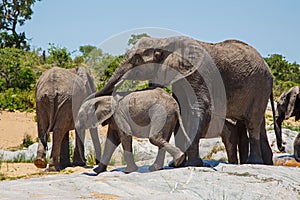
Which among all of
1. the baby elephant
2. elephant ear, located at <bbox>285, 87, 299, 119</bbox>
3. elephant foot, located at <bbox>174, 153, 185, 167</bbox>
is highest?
elephant ear, located at <bbox>285, 87, 299, 119</bbox>

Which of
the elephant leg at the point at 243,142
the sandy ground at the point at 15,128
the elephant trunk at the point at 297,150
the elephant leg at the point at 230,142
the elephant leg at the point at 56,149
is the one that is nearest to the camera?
the elephant leg at the point at 230,142

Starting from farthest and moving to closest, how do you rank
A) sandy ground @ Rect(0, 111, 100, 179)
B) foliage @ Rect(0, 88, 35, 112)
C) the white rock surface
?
foliage @ Rect(0, 88, 35, 112), sandy ground @ Rect(0, 111, 100, 179), the white rock surface

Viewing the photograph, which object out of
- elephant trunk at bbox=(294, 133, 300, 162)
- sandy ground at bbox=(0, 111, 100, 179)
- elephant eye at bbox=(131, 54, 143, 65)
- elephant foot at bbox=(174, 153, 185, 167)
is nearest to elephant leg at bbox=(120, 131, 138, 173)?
elephant foot at bbox=(174, 153, 185, 167)

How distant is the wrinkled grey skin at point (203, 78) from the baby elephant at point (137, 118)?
10.4 inches

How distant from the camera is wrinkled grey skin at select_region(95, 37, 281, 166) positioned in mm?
7430

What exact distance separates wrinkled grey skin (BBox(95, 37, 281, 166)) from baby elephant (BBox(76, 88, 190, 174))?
26cm

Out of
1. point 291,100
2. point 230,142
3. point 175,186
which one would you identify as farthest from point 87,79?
point 291,100

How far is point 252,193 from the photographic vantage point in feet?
19.8

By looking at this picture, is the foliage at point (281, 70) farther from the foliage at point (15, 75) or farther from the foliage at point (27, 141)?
the foliage at point (27, 141)

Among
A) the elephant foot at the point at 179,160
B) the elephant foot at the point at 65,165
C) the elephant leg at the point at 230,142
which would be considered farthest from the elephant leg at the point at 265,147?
the elephant foot at the point at 65,165

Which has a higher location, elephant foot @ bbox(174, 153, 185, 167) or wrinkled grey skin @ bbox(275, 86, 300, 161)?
wrinkled grey skin @ bbox(275, 86, 300, 161)

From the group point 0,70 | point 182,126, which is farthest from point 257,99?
point 0,70

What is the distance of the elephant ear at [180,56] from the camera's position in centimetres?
743

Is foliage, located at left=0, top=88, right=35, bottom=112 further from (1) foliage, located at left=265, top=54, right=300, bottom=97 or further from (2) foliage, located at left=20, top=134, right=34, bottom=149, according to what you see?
(1) foliage, located at left=265, top=54, right=300, bottom=97
